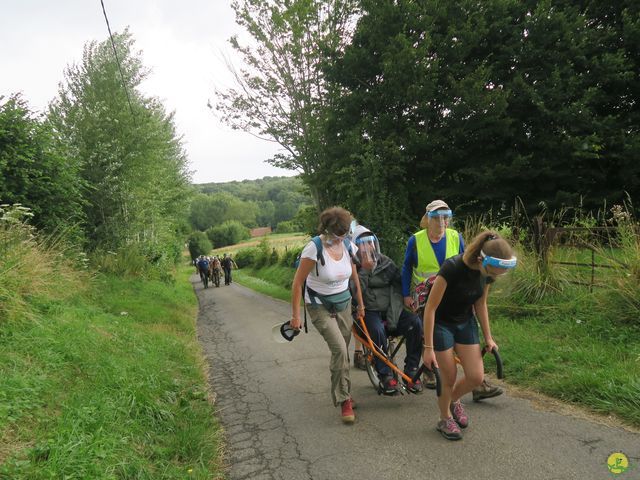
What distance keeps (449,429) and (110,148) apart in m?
14.2

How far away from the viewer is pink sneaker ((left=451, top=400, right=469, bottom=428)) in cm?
348

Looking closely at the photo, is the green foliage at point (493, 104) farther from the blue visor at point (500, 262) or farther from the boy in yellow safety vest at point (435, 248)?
the blue visor at point (500, 262)

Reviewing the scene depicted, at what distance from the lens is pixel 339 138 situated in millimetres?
13406

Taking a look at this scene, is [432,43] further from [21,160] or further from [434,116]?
[21,160]

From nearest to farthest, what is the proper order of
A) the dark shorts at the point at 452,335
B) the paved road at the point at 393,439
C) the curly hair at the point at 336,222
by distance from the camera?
the paved road at the point at 393,439 → the dark shorts at the point at 452,335 → the curly hair at the point at 336,222

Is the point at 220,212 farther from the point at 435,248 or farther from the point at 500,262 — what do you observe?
the point at 500,262

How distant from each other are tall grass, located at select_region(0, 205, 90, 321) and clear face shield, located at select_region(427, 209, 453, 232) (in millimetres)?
4815

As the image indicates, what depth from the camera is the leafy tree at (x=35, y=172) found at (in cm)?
857

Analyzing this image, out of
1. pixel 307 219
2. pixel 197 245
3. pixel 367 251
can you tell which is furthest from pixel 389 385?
pixel 197 245

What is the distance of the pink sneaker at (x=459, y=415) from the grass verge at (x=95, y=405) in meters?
2.04

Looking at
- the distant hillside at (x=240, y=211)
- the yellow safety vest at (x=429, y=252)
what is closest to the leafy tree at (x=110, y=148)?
the yellow safety vest at (x=429, y=252)

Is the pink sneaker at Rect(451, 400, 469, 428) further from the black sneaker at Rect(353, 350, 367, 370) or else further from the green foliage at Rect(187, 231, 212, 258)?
the green foliage at Rect(187, 231, 212, 258)

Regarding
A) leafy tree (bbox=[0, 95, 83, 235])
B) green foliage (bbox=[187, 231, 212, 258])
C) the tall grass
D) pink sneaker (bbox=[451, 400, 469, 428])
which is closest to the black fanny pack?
pink sneaker (bbox=[451, 400, 469, 428])

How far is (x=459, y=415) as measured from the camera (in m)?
3.52
